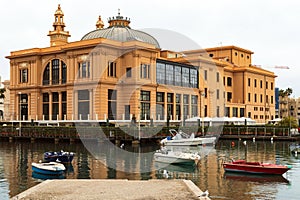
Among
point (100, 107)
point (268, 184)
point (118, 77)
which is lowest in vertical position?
point (268, 184)

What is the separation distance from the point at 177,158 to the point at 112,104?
4460 cm

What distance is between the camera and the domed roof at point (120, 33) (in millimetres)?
94812

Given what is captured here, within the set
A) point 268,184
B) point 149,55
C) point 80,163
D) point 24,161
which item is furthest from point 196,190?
point 149,55

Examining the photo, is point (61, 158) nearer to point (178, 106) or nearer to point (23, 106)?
point (178, 106)

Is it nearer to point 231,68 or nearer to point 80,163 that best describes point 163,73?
point 231,68

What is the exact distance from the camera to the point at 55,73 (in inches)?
3784

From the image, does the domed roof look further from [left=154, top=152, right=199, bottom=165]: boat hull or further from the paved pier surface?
the paved pier surface

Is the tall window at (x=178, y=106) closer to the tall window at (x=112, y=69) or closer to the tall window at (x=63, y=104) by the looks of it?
the tall window at (x=112, y=69)

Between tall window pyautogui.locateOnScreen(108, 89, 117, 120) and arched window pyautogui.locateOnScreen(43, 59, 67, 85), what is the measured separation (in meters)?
10.8

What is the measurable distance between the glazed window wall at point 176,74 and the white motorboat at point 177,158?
4701 cm

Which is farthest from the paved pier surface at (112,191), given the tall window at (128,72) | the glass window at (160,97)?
the glass window at (160,97)

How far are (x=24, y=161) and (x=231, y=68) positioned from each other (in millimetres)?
81672

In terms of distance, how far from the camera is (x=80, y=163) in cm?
4759

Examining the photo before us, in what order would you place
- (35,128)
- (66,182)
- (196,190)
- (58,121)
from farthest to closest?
1. (58,121)
2. (35,128)
3. (66,182)
4. (196,190)
